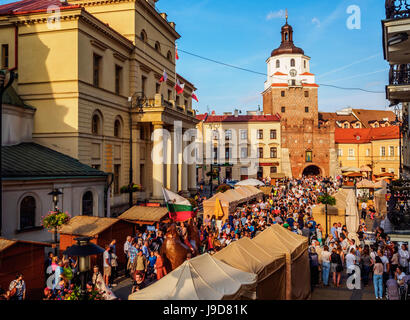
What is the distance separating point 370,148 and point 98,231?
66386 millimetres

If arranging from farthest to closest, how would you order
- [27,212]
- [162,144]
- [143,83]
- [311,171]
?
[311,171] < [143,83] < [162,144] < [27,212]

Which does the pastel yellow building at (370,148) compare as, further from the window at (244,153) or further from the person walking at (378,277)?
the person walking at (378,277)

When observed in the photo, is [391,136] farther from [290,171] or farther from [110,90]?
[110,90]

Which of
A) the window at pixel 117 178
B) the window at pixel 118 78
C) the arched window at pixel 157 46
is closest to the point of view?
the window at pixel 117 178

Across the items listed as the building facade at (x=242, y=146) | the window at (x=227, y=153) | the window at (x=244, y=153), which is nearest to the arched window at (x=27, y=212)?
the building facade at (x=242, y=146)

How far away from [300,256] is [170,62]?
30.0 meters

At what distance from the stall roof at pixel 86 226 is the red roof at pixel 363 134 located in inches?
2452

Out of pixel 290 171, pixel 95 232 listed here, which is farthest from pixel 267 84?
pixel 95 232

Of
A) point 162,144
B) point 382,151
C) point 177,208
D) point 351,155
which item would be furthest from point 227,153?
point 177,208

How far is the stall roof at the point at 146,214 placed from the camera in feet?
62.1

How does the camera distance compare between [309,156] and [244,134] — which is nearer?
[244,134]

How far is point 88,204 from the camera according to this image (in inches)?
883

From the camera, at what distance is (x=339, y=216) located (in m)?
20.8

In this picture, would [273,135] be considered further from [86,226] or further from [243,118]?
[86,226]
